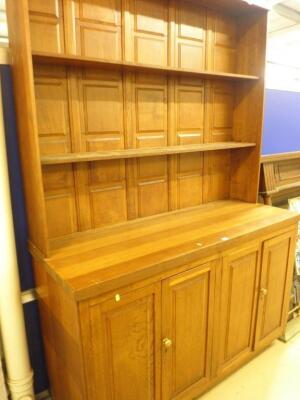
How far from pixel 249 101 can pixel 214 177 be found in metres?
0.57

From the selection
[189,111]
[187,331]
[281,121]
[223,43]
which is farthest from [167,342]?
[281,121]

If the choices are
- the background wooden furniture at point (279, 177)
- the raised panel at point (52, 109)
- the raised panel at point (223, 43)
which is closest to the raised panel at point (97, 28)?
the raised panel at point (52, 109)

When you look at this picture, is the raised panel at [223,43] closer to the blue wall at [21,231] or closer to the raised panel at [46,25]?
the raised panel at [46,25]

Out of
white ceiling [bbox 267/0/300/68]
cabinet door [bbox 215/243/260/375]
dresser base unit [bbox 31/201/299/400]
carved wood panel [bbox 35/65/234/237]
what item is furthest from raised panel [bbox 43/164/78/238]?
white ceiling [bbox 267/0/300/68]

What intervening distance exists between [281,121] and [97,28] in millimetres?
1727

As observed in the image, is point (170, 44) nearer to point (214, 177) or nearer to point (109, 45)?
point (109, 45)

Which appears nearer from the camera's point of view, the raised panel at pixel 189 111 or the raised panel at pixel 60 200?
the raised panel at pixel 60 200

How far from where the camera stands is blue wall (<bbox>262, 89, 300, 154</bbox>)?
2.47 metres

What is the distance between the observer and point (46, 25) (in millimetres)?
1415

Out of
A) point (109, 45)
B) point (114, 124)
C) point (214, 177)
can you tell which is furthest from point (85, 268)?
point (214, 177)

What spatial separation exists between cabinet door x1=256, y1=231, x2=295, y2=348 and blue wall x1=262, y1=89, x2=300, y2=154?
87 cm

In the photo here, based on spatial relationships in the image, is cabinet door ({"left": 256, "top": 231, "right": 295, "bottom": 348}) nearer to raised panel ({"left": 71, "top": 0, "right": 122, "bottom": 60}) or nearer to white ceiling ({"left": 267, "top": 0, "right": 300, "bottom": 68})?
raised panel ({"left": 71, "top": 0, "right": 122, "bottom": 60})

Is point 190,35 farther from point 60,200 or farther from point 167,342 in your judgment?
point 167,342

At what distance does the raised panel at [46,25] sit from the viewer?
1384mm
